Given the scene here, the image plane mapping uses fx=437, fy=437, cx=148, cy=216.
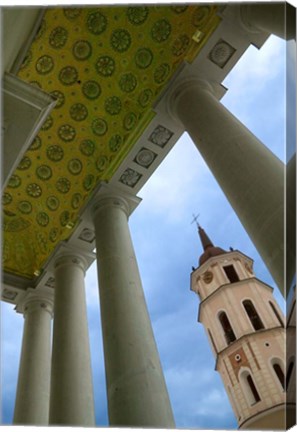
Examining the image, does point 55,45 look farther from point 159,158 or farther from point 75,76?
point 159,158

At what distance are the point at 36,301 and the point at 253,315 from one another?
24.4m

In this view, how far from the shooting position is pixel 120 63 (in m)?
11.7

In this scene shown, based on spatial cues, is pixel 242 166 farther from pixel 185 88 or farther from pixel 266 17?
pixel 185 88

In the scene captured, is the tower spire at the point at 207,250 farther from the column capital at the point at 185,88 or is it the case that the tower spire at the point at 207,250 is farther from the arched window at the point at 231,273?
the column capital at the point at 185,88

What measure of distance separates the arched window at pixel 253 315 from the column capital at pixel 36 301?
2330 centimetres

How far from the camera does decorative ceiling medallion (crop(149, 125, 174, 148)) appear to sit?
36.7ft

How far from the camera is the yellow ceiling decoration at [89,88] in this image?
10.9 meters

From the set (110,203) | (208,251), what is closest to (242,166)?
(110,203)

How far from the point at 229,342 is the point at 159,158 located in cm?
2526

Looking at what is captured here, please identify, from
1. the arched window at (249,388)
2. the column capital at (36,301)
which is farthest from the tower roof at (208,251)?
the column capital at (36,301)

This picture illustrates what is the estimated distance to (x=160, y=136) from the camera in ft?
37.3

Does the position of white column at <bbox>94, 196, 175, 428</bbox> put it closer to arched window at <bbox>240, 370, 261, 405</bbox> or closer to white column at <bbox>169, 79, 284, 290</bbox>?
white column at <bbox>169, 79, 284, 290</bbox>

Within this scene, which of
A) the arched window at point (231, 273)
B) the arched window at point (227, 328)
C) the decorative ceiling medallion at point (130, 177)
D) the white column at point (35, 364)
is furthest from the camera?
the arched window at point (231, 273)

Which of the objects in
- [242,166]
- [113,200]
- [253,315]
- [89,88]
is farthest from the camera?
[253,315]
